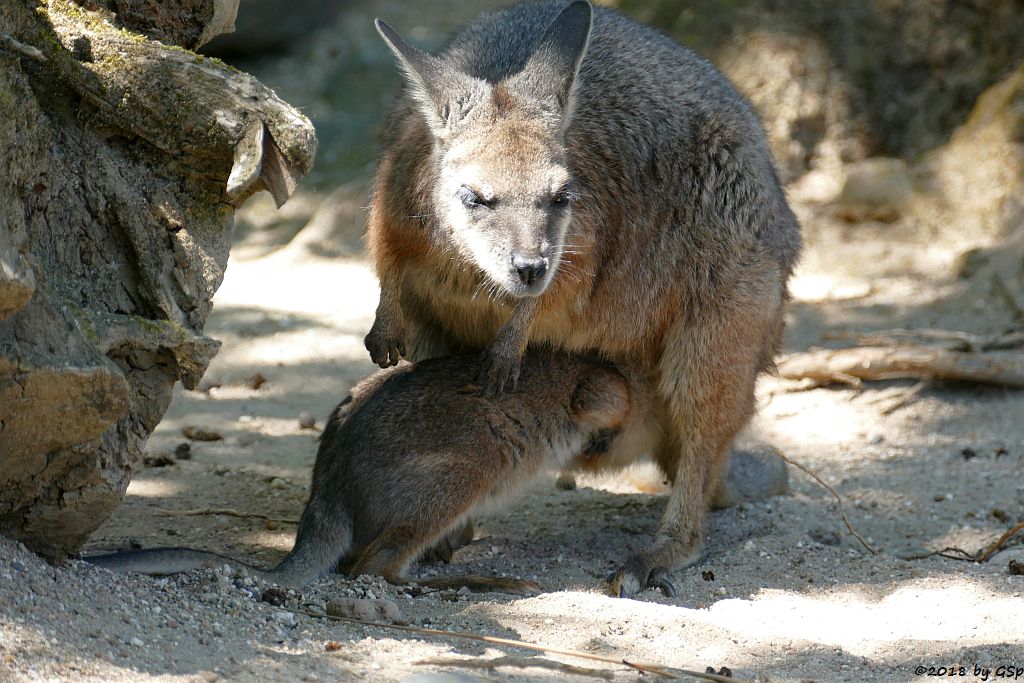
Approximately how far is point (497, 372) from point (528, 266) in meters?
0.76

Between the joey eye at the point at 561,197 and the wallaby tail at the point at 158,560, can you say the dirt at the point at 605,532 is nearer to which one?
the wallaby tail at the point at 158,560

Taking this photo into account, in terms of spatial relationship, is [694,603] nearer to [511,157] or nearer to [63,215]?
[511,157]

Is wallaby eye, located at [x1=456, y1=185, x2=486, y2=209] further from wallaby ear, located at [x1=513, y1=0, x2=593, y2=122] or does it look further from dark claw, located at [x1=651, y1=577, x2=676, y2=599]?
dark claw, located at [x1=651, y1=577, x2=676, y2=599]

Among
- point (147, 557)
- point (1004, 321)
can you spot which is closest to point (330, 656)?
point (147, 557)

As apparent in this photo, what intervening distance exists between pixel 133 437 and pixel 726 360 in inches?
113

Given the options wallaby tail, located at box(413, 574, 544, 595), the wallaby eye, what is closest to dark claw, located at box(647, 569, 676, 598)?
wallaby tail, located at box(413, 574, 544, 595)

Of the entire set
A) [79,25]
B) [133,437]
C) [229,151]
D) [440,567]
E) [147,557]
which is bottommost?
[440,567]

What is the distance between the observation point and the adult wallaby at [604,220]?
16.3ft

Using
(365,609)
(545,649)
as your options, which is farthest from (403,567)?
(545,649)

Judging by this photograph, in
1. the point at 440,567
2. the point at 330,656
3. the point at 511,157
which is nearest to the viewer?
the point at 330,656

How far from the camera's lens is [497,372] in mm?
5223

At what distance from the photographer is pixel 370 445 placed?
494 cm

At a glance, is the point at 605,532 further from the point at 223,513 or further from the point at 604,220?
the point at 223,513

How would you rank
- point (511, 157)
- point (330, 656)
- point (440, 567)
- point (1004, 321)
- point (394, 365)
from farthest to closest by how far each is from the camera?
1. point (1004, 321)
2. point (394, 365)
3. point (440, 567)
4. point (511, 157)
5. point (330, 656)
